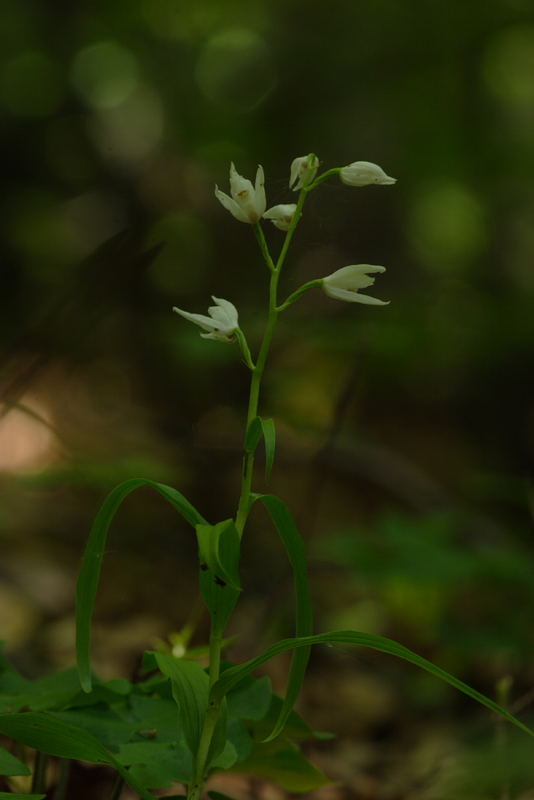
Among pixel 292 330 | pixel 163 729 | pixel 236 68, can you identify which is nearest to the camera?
pixel 163 729

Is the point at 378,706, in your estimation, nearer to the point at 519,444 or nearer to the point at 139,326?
the point at 519,444

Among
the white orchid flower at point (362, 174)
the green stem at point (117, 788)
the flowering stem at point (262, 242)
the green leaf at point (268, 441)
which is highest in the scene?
the white orchid flower at point (362, 174)

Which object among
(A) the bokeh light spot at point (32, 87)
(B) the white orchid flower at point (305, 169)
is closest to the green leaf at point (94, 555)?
(B) the white orchid flower at point (305, 169)

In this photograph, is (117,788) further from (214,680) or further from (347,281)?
(347,281)

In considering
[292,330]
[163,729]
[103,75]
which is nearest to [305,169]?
[163,729]

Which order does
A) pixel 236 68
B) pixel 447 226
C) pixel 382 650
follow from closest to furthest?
pixel 382 650 < pixel 447 226 < pixel 236 68

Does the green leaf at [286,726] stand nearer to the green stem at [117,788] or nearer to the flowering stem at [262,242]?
the green stem at [117,788]
